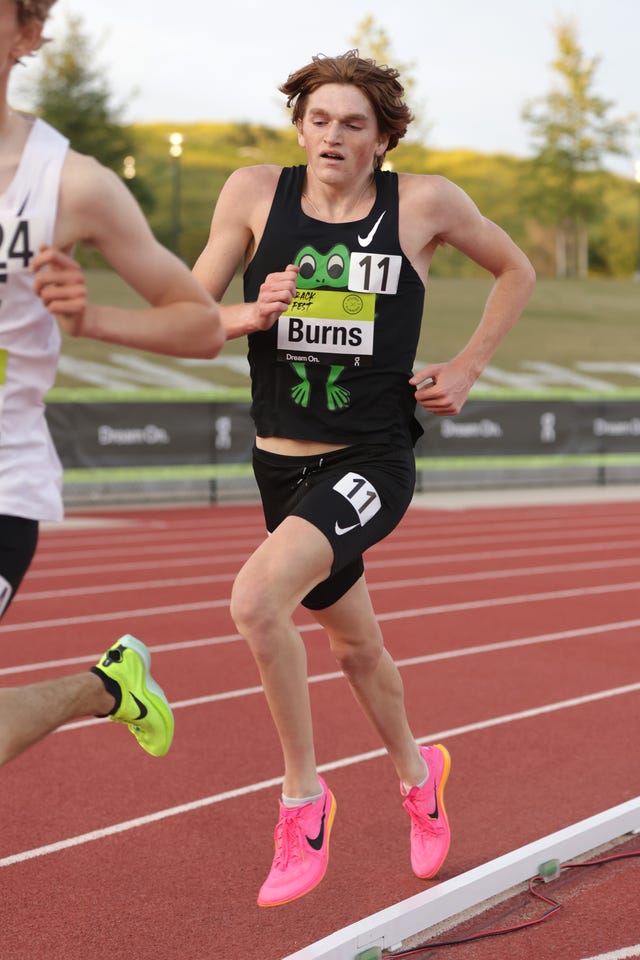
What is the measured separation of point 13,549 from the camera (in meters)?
2.52

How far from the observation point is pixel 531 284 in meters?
3.96

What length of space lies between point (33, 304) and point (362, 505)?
4.19ft

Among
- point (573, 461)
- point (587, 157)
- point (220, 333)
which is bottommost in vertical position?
point (573, 461)

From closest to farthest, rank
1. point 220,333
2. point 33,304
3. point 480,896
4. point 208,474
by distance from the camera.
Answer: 1. point 33,304
2. point 220,333
3. point 480,896
4. point 208,474

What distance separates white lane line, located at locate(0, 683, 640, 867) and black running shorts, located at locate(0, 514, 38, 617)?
1770 mm

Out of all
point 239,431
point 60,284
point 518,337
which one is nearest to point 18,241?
point 60,284

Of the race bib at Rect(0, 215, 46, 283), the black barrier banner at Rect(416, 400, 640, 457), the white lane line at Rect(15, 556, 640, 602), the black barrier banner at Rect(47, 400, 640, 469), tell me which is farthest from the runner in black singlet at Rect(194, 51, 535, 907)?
the black barrier banner at Rect(416, 400, 640, 457)

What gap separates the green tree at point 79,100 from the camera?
50.7 metres

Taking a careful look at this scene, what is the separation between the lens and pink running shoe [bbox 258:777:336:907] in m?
3.36

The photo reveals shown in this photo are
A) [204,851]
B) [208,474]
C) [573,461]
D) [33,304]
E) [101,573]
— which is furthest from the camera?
[573,461]

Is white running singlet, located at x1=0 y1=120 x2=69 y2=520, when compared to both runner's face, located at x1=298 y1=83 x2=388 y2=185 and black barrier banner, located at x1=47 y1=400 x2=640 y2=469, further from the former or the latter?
black barrier banner, located at x1=47 y1=400 x2=640 y2=469

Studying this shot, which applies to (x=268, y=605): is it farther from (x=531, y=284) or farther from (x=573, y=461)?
(x=573, y=461)

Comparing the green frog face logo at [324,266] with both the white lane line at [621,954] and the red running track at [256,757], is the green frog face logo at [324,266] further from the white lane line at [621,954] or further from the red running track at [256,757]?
the white lane line at [621,954]

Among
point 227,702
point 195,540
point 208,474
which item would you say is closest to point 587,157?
point 208,474
